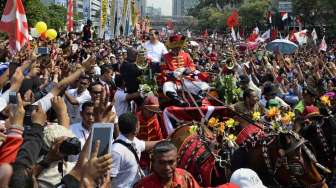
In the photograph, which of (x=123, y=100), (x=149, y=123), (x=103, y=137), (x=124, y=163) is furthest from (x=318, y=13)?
(x=103, y=137)

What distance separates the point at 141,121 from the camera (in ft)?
22.9

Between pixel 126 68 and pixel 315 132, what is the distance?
3689 mm

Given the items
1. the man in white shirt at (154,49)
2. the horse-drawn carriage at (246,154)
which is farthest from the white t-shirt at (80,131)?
the man in white shirt at (154,49)

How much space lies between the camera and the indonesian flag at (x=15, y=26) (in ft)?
31.6

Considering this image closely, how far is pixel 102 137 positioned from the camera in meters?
3.12

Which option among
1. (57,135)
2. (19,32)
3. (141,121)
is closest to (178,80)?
(141,121)

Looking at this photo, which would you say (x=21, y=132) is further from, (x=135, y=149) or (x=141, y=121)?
(x=141, y=121)

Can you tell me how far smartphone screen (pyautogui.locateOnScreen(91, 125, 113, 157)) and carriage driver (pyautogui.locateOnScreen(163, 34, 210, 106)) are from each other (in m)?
4.80

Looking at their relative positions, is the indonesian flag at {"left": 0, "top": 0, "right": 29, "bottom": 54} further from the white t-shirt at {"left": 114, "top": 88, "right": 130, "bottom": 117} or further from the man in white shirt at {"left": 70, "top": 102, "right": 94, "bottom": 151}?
the man in white shirt at {"left": 70, "top": 102, "right": 94, "bottom": 151}

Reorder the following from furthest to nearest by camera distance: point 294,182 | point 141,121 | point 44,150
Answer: point 141,121 → point 294,182 → point 44,150

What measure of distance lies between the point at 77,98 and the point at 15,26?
2608mm

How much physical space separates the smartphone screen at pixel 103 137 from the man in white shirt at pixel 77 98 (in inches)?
174

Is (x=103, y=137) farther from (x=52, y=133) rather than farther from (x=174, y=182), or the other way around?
(x=174, y=182)

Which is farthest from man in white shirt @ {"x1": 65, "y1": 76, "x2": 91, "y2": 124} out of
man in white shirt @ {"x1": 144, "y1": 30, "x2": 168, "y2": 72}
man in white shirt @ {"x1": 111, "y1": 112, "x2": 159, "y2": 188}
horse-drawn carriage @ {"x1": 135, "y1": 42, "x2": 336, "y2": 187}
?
man in white shirt @ {"x1": 144, "y1": 30, "x2": 168, "y2": 72}
